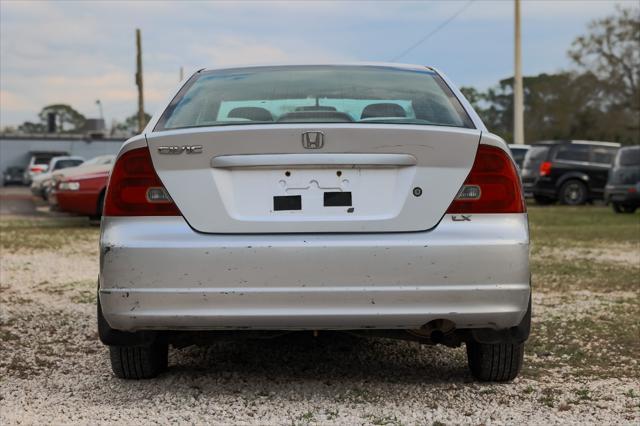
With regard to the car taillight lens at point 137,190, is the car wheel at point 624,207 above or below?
below

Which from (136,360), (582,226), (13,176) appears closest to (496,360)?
(136,360)

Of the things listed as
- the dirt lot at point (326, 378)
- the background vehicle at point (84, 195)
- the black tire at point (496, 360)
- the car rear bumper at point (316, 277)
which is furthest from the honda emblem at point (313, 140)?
the background vehicle at point (84, 195)

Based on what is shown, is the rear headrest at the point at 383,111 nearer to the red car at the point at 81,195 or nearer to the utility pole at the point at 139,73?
the red car at the point at 81,195

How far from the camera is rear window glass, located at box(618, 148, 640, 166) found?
775 inches

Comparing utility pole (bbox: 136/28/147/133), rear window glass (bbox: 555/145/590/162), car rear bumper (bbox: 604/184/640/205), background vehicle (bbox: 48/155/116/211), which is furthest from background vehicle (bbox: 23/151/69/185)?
car rear bumper (bbox: 604/184/640/205)

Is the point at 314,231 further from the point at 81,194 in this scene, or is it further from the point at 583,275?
the point at 81,194

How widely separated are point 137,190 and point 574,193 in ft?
72.3

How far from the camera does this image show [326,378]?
4438mm

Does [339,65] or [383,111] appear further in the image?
[339,65]

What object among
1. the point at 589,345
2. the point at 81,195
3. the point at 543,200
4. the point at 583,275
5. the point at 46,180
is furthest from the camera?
the point at 543,200

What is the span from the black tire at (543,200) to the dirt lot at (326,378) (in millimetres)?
17970

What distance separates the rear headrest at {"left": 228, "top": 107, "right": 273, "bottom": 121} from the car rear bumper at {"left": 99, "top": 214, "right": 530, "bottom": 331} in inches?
29.3

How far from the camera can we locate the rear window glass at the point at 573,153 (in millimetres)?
24391

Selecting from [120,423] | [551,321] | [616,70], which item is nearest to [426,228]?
[120,423]
